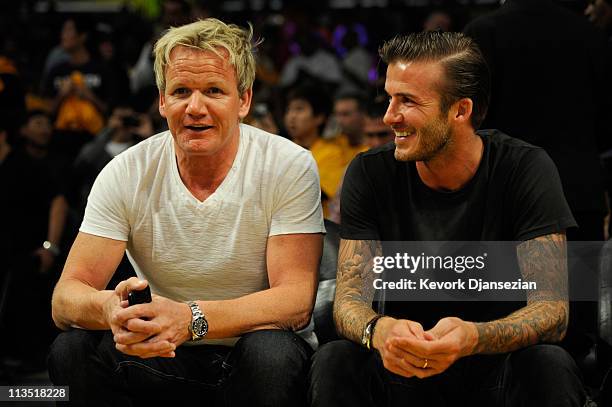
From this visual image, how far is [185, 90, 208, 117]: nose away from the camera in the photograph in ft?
9.41

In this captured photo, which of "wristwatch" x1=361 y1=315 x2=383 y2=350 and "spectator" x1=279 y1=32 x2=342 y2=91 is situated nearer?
"wristwatch" x1=361 y1=315 x2=383 y2=350

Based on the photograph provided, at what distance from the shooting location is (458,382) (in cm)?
264

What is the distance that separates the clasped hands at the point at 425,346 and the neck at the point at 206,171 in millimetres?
831

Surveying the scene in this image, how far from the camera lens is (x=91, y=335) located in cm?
278

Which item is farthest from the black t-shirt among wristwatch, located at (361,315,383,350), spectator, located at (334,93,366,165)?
spectator, located at (334,93,366,165)

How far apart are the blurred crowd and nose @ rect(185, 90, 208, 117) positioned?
2.02 ft

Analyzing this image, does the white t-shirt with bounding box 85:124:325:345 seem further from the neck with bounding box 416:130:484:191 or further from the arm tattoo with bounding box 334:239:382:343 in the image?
the neck with bounding box 416:130:484:191

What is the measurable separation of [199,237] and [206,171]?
223 mm

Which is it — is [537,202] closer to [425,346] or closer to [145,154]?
[425,346]

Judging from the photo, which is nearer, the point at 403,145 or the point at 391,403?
the point at 391,403

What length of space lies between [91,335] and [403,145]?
110cm

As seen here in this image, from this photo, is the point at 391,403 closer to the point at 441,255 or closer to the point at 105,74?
the point at 441,255

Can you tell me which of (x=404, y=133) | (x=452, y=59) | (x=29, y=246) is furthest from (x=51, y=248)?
(x=452, y=59)

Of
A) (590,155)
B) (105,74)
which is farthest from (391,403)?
(105,74)
